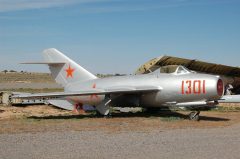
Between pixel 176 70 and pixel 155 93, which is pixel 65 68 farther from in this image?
pixel 176 70

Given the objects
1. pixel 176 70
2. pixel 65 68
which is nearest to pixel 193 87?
pixel 176 70

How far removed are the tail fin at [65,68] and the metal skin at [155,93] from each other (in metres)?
0.37

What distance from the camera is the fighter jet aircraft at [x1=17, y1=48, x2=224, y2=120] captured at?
15.2 metres

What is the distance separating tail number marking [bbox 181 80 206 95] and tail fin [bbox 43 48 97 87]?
206 inches

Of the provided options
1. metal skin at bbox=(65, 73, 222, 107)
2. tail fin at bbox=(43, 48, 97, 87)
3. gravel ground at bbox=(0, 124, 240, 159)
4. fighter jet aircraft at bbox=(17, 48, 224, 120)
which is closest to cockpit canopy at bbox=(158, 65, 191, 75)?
fighter jet aircraft at bbox=(17, 48, 224, 120)

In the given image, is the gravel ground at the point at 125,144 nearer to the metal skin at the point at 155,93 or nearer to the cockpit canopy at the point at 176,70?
the metal skin at the point at 155,93

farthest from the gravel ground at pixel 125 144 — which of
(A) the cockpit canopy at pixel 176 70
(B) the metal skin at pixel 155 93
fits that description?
(A) the cockpit canopy at pixel 176 70

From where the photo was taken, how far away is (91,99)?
18.0 metres

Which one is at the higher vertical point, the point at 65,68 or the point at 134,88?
the point at 65,68

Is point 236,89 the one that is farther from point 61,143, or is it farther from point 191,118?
point 61,143

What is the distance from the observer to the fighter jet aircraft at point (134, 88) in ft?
49.8

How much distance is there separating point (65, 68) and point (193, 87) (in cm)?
691

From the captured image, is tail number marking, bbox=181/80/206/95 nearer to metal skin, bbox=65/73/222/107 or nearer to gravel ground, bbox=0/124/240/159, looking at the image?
metal skin, bbox=65/73/222/107

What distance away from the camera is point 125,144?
941cm
